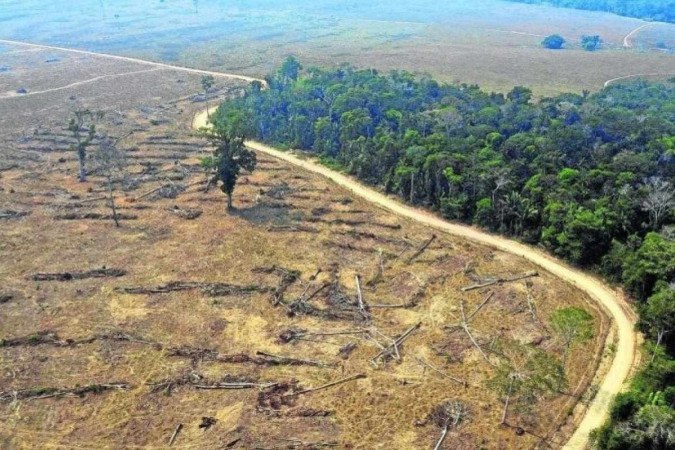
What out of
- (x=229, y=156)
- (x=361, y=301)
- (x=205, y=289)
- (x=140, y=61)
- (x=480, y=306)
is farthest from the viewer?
(x=140, y=61)

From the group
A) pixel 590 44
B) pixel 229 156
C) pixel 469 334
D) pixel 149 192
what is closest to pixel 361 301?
pixel 469 334

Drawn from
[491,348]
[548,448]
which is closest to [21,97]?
[491,348]

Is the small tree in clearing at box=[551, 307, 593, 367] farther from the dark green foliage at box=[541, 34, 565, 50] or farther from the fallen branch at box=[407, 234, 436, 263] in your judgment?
the dark green foliage at box=[541, 34, 565, 50]

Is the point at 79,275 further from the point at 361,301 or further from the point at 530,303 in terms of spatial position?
the point at 530,303

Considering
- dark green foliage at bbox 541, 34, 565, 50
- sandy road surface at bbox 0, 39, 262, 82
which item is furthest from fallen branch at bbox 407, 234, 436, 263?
dark green foliage at bbox 541, 34, 565, 50

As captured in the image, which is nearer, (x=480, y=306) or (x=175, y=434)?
(x=175, y=434)

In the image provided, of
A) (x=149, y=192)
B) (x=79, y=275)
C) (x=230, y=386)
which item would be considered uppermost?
(x=149, y=192)
